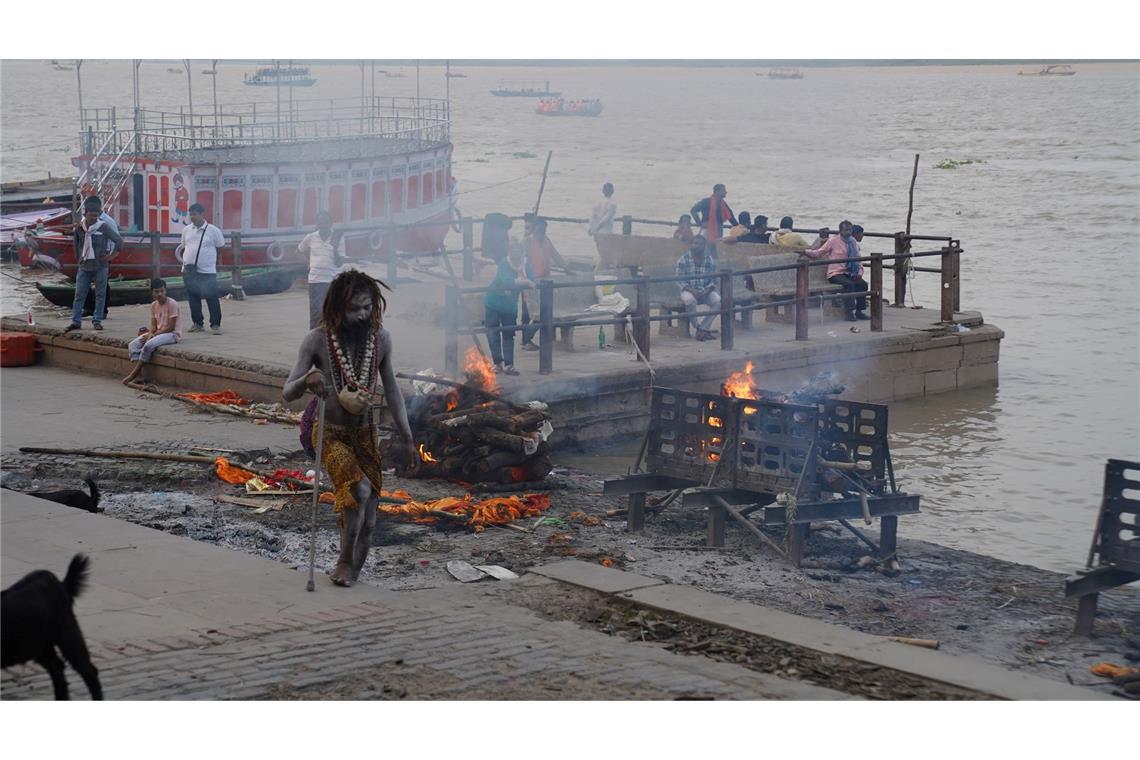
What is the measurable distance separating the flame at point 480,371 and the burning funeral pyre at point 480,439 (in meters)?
1.04

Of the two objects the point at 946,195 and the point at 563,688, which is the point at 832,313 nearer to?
the point at 563,688

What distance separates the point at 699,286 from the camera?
1831cm

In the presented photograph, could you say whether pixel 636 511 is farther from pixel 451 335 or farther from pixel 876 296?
pixel 876 296

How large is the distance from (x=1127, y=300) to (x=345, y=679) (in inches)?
1136

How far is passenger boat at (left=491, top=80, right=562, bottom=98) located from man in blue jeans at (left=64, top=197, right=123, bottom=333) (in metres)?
138

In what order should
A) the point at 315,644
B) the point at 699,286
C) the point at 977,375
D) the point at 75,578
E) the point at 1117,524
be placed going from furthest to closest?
the point at 977,375, the point at 699,286, the point at 1117,524, the point at 315,644, the point at 75,578

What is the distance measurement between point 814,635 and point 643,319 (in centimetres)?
849

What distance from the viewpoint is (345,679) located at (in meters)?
6.71

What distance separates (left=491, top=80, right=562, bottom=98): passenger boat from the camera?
15877 centimetres

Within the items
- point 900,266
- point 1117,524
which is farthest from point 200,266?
point 1117,524

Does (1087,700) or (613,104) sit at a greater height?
(613,104)

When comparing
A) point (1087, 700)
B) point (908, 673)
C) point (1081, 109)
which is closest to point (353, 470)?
point (908, 673)

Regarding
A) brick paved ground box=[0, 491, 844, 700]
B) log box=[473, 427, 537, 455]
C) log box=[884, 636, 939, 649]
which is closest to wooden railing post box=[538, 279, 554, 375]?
log box=[473, 427, 537, 455]

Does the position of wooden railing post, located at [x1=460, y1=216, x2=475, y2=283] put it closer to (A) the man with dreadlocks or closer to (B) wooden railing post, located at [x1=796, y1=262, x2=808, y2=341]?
(B) wooden railing post, located at [x1=796, y1=262, x2=808, y2=341]
